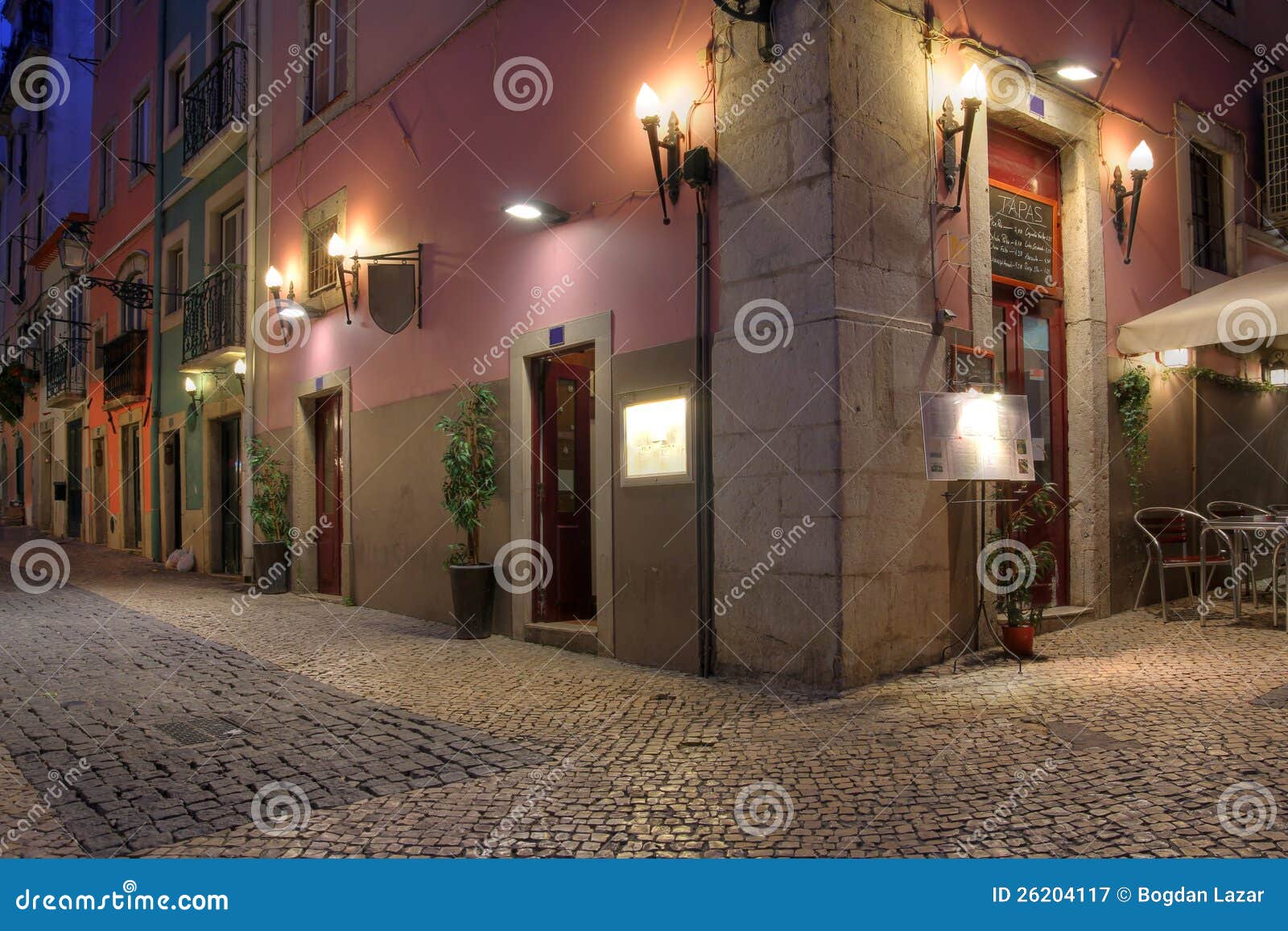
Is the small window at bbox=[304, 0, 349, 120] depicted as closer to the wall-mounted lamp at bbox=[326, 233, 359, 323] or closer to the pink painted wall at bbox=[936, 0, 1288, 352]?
the wall-mounted lamp at bbox=[326, 233, 359, 323]

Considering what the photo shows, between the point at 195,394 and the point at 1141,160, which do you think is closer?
the point at 1141,160

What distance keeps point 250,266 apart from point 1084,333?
1036 cm

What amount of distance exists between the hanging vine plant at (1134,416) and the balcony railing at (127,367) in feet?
51.6

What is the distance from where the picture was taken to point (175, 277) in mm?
15617

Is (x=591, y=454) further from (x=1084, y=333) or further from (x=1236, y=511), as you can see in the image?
(x=1236, y=511)

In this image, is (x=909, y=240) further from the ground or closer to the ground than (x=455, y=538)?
further from the ground

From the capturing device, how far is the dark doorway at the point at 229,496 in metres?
13.6

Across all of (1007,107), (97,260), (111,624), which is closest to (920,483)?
(1007,107)

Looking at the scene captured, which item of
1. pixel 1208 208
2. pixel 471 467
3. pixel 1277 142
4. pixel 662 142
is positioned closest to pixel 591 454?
pixel 471 467

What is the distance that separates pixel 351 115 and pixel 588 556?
19.5ft

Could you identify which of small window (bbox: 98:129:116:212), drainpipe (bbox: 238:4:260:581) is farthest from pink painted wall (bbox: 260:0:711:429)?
small window (bbox: 98:129:116:212)

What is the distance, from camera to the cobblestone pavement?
3.18m

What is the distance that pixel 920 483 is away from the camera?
19.1 feet

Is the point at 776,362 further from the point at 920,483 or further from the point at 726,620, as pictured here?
the point at 726,620
